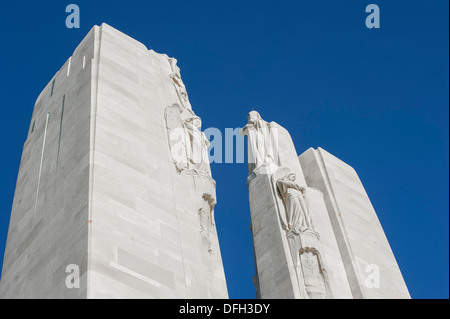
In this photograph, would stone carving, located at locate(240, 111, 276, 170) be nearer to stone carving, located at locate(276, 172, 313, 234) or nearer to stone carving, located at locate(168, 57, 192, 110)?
stone carving, located at locate(276, 172, 313, 234)

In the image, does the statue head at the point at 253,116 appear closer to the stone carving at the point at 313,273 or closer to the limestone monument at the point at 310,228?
the limestone monument at the point at 310,228

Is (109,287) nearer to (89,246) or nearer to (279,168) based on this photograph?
(89,246)

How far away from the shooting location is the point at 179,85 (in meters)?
16.4

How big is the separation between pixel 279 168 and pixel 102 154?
4.53 m

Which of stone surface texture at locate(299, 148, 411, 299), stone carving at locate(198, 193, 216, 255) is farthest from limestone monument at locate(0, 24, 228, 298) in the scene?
stone surface texture at locate(299, 148, 411, 299)

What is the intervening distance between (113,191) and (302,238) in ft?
12.9

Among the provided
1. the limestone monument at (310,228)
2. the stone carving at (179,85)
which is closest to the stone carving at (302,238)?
the limestone monument at (310,228)

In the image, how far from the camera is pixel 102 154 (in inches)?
459

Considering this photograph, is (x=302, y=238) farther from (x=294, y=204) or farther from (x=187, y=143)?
(x=187, y=143)

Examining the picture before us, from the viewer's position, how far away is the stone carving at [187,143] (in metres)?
13.6

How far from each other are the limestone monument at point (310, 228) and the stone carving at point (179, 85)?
1.58 meters

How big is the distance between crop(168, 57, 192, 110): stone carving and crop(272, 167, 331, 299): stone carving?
115 inches

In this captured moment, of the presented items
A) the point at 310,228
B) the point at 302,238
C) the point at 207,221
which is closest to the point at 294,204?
the point at 310,228
